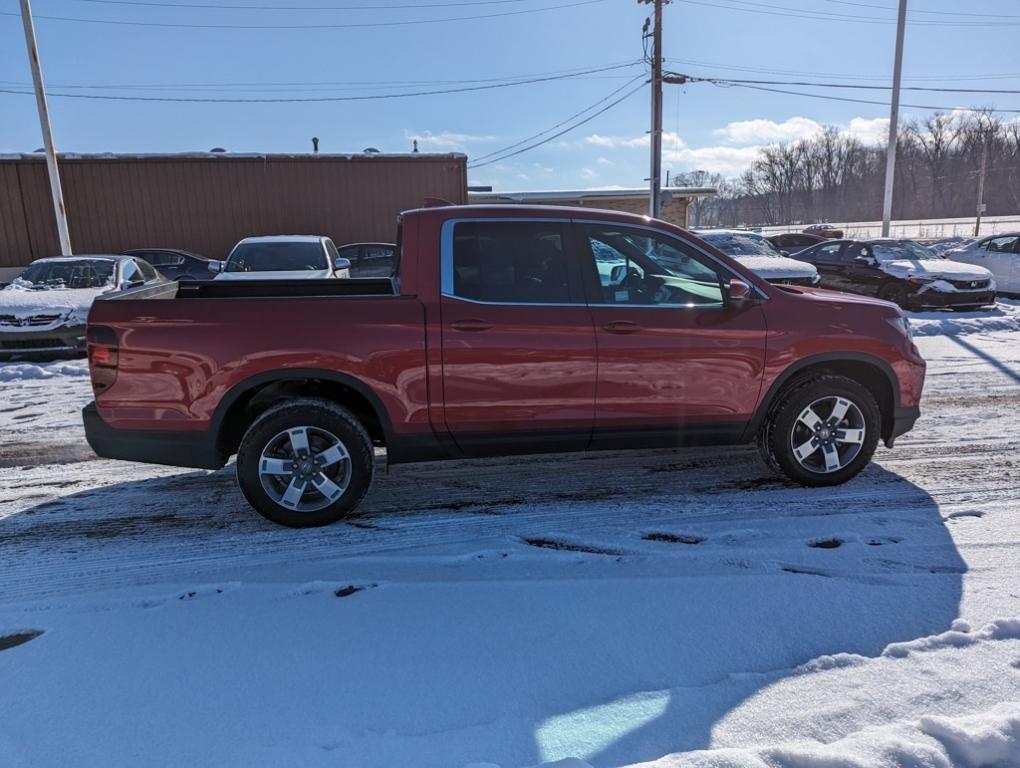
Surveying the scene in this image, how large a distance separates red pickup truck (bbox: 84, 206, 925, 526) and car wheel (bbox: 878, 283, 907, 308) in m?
10.8

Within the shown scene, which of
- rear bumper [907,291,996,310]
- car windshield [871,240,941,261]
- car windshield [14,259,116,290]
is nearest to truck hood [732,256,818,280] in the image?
rear bumper [907,291,996,310]

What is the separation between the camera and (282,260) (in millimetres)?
10586

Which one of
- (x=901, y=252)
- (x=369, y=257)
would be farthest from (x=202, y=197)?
(x=901, y=252)

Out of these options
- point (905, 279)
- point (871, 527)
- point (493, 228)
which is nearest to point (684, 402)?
point (871, 527)

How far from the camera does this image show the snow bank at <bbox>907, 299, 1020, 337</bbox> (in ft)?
36.2

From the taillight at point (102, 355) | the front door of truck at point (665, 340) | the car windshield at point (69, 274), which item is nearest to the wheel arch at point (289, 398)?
the taillight at point (102, 355)

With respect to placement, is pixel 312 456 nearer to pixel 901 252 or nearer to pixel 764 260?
pixel 764 260

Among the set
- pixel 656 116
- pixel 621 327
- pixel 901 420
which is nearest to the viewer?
pixel 621 327

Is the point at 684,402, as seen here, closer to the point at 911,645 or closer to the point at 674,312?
the point at 674,312

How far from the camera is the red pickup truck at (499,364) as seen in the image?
12.7 ft

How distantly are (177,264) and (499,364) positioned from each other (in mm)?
14595

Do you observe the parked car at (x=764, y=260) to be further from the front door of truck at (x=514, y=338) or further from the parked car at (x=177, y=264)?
the parked car at (x=177, y=264)

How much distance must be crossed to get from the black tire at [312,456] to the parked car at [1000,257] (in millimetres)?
17092

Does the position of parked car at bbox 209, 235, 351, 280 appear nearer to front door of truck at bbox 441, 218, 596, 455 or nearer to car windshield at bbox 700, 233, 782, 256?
front door of truck at bbox 441, 218, 596, 455
